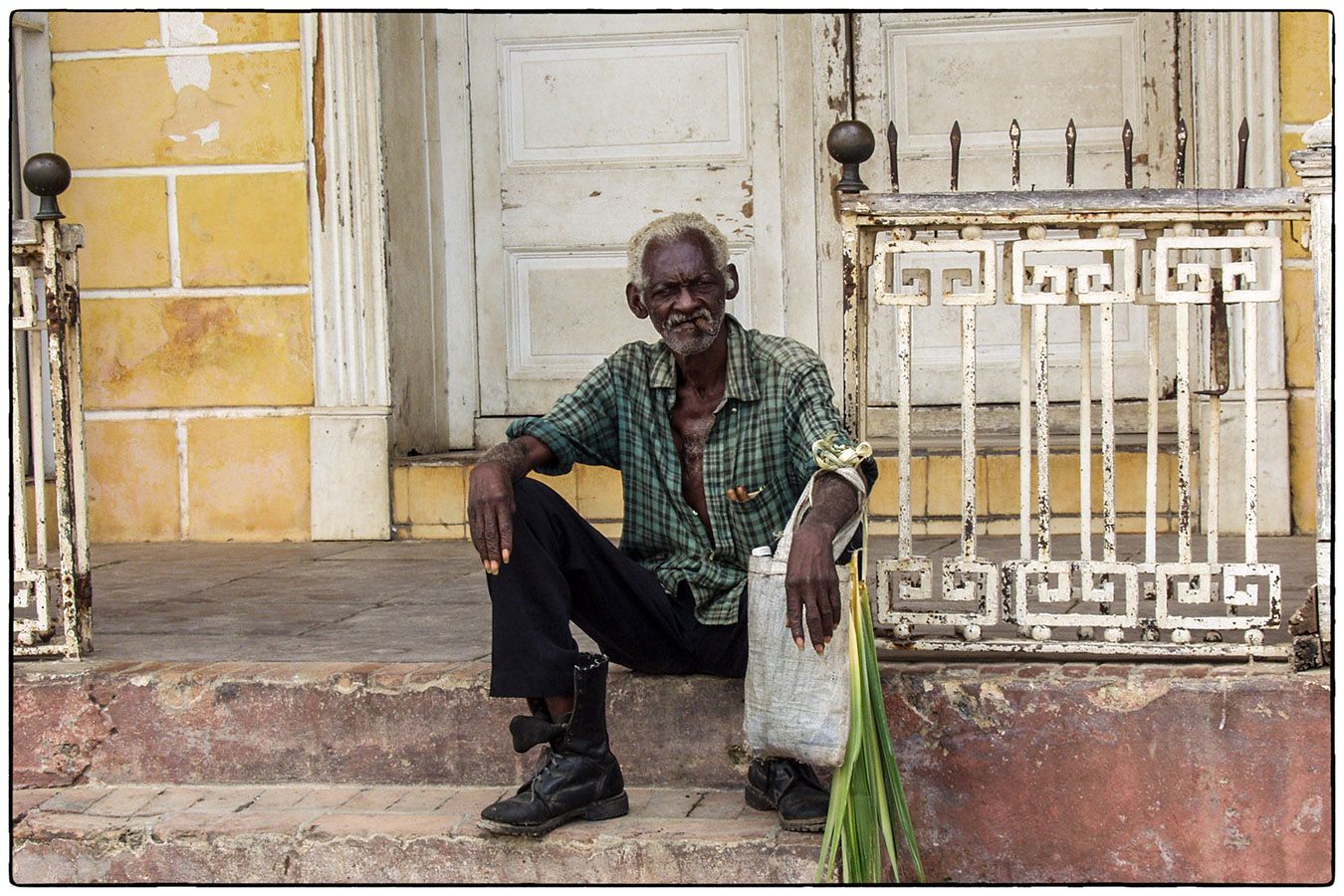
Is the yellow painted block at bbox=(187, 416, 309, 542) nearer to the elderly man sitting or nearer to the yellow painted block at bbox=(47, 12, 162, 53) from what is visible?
the yellow painted block at bbox=(47, 12, 162, 53)

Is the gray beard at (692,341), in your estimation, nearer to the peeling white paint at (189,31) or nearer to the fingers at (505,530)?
the fingers at (505,530)

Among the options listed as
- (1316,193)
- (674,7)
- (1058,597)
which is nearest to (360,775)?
(1058,597)

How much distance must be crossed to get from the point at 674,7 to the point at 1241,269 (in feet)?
10.0

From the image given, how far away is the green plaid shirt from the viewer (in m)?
3.15

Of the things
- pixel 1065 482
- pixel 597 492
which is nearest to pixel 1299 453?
pixel 1065 482

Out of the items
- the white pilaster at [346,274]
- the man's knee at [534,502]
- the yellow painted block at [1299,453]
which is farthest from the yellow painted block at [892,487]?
the man's knee at [534,502]

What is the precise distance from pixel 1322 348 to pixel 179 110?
431 centimetres

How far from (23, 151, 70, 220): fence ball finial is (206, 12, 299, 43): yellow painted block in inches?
83.9

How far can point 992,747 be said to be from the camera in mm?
3127

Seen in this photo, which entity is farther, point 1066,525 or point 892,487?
point 892,487

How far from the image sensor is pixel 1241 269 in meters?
3.07

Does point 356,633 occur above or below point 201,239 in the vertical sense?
below

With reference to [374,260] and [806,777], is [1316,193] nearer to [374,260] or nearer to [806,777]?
[806,777]

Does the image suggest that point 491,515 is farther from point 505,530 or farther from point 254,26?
point 254,26
